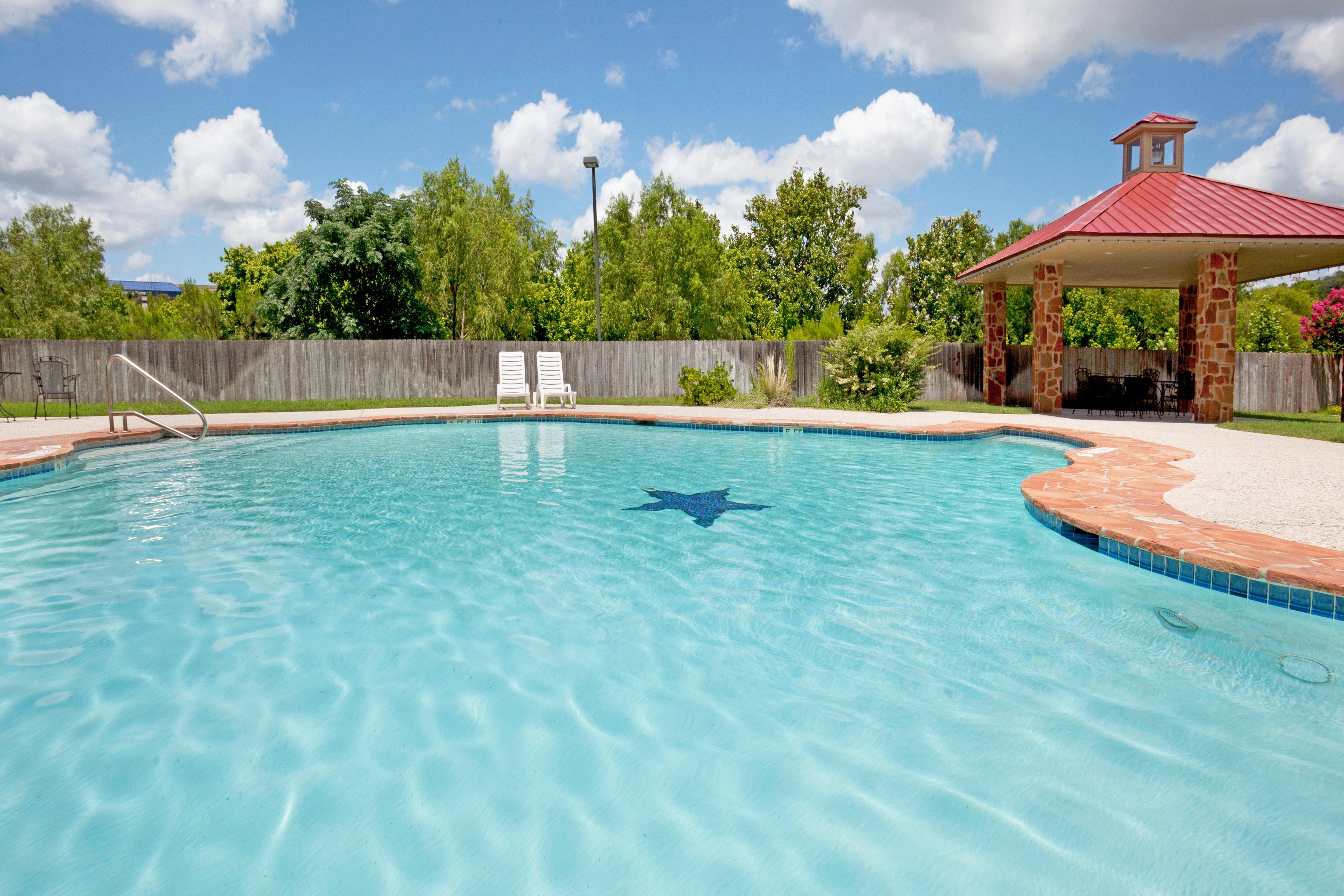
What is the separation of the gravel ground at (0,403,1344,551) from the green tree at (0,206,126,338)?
988 inches

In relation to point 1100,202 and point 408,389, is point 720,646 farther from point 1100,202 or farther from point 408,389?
point 408,389

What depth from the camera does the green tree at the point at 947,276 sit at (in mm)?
26625

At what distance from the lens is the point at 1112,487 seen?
5035mm

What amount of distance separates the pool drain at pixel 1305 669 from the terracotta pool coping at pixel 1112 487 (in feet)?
1.49

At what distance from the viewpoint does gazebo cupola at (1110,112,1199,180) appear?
12.6 metres

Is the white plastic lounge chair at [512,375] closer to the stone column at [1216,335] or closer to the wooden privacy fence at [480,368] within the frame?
the wooden privacy fence at [480,368]

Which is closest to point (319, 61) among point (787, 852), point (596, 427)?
point (596, 427)

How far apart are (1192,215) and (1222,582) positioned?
10.5 metres

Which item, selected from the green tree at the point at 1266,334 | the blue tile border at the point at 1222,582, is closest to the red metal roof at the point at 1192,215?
the blue tile border at the point at 1222,582

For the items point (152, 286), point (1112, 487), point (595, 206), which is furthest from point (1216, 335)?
point (152, 286)

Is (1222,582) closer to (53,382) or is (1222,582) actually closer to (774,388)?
(774,388)

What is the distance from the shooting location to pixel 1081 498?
15.1 feet

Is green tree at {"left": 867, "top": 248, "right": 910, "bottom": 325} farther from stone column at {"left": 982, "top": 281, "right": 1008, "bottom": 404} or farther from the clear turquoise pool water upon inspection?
the clear turquoise pool water

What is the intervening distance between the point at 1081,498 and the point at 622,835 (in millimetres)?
4154
